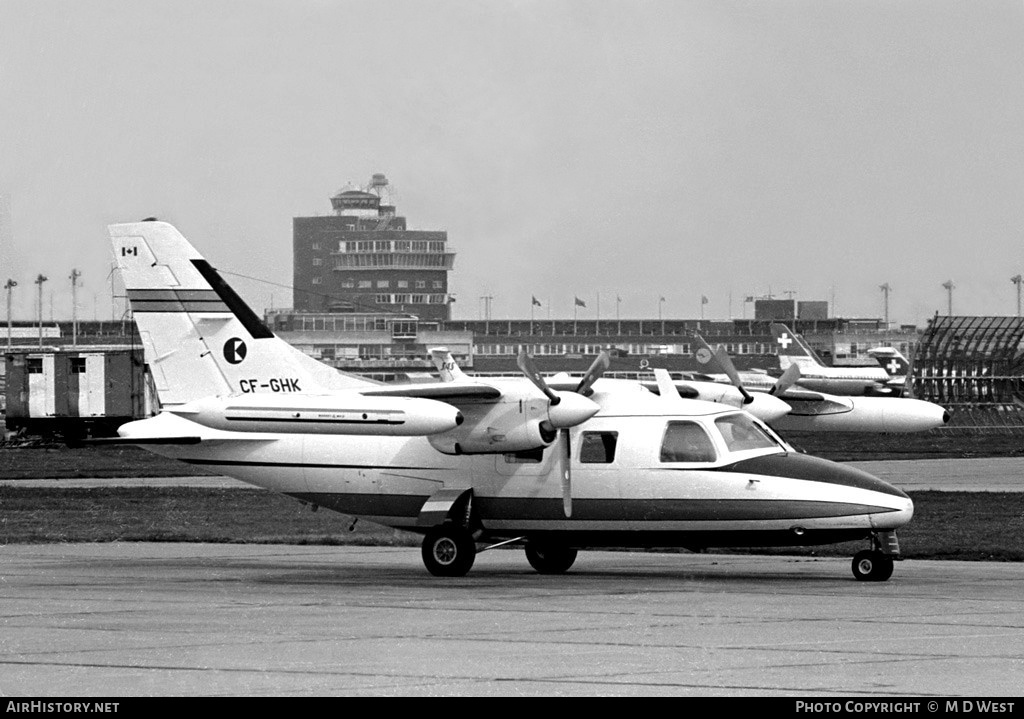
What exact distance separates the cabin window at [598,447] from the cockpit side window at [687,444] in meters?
0.74

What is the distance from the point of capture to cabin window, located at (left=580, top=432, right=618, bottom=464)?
21.7m

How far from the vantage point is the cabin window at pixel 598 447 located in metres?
21.7

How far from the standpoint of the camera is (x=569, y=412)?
2089 cm

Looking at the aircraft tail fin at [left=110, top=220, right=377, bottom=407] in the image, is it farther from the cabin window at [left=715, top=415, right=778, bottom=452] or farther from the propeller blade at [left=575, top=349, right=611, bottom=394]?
the cabin window at [left=715, top=415, right=778, bottom=452]

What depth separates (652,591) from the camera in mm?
19531

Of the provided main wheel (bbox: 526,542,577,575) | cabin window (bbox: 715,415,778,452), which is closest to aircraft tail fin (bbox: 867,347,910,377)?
main wheel (bbox: 526,542,577,575)

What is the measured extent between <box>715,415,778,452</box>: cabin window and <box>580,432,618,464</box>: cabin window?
149 centimetres

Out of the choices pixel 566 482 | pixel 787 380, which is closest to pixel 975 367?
pixel 787 380

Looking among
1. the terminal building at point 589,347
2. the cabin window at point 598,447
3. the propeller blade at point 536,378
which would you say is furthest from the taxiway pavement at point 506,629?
the terminal building at point 589,347

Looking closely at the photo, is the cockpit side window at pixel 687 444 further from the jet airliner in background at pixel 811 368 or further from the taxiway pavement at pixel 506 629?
the jet airliner in background at pixel 811 368

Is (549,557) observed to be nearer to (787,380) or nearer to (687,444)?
(687,444)

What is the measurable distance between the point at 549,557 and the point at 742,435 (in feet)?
11.5

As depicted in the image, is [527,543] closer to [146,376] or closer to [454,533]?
[454,533]

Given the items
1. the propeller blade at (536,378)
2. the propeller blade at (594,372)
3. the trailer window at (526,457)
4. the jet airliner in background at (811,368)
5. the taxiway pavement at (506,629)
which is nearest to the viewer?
the taxiway pavement at (506,629)
